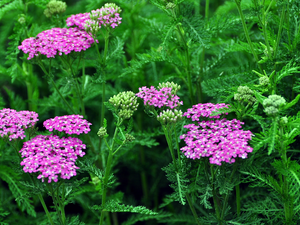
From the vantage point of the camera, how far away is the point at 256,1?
2295 millimetres

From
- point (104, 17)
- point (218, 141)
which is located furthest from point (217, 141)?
point (104, 17)

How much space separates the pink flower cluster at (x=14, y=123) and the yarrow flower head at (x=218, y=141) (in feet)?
3.44

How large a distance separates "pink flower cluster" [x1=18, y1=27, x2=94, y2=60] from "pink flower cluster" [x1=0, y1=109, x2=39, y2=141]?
1.57 feet

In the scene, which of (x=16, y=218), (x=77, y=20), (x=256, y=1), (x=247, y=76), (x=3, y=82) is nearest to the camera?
(x=256, y=1)

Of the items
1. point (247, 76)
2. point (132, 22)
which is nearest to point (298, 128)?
point (247, 76)

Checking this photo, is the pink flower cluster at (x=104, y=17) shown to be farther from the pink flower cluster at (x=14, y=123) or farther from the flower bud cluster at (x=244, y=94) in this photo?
the flower bud cluster at (x=244, y=94)

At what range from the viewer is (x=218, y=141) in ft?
6.84

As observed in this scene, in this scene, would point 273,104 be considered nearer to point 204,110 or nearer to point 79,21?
point 204,110

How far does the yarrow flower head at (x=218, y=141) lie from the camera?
77.4 inches

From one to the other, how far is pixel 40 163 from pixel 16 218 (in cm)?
140

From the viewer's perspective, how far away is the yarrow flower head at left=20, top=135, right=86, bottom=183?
201cm

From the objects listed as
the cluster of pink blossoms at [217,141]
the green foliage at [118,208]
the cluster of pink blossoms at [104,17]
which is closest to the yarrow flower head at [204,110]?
the cluster of pink blossoms at [217,141]

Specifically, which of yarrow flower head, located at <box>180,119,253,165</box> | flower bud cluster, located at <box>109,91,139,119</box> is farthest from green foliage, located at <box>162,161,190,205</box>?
flower bud cluster, located at <box>109,91,139,119</box>

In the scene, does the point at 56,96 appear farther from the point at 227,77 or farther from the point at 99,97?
the point at 227,77
